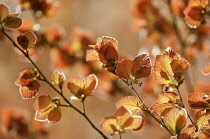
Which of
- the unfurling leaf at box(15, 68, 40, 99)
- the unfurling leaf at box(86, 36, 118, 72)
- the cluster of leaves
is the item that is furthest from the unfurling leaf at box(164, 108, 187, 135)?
the unfurling leaf at box(15, 68, 40, 99)

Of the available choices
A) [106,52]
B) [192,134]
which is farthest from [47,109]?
[192,134]

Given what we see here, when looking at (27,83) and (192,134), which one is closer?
(192,134)

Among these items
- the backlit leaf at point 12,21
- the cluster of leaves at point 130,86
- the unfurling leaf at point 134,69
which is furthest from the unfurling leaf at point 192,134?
the backlit leaf at point 12,21

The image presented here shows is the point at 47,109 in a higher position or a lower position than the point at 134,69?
lower

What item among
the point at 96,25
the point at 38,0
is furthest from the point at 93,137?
the point at 38,0

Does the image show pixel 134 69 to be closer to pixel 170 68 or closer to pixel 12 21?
pixel 170 68

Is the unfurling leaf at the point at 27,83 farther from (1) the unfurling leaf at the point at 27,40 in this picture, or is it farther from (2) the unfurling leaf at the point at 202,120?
(2) the unfurling leaf at the point at 202,120
